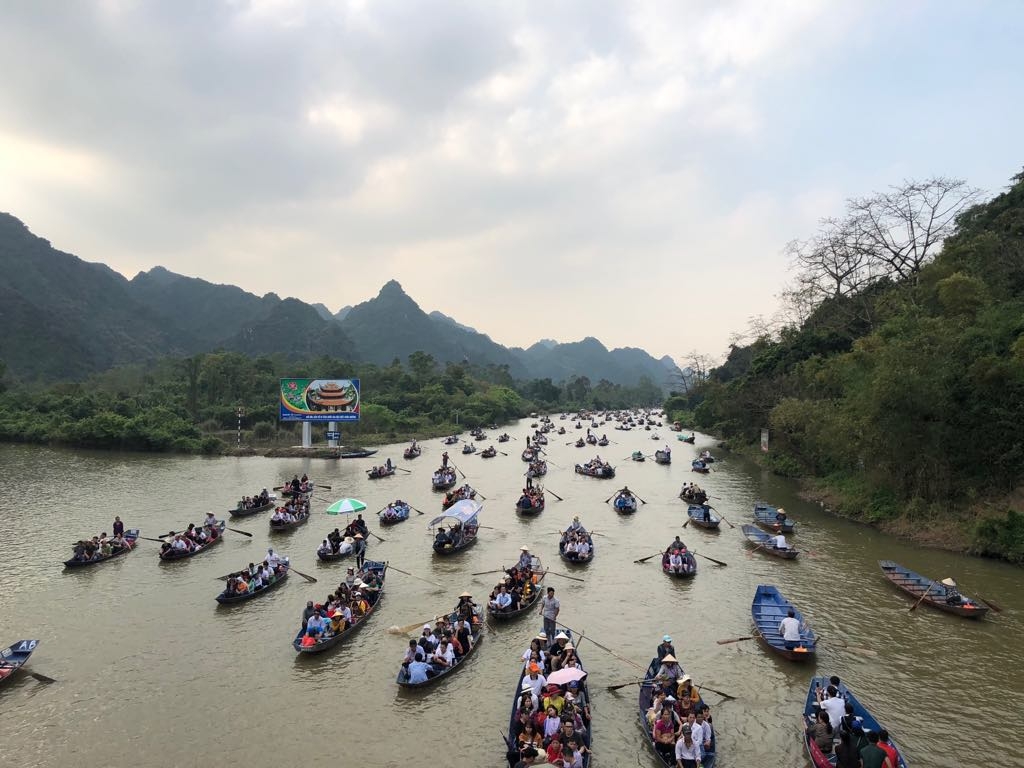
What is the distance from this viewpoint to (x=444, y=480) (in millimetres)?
35375

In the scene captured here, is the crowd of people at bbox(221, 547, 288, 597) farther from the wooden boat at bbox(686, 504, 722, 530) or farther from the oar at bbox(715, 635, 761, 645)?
the wooden boat at bbox(686, 504, 722, 530)

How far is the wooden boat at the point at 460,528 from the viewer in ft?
66.6

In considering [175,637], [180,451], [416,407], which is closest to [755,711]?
[175,637]

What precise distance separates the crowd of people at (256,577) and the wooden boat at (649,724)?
11.3 m

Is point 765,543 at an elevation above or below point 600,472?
below

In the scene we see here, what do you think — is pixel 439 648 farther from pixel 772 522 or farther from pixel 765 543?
pixel 772 522

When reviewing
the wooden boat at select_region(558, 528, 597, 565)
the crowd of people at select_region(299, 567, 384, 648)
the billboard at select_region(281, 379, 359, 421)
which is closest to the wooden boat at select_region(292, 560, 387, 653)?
the crowd of people at select_region(299, 567, 384, 648)

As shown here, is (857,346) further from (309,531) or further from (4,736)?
(4,736)

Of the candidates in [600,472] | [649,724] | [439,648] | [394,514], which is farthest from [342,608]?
[600,472]

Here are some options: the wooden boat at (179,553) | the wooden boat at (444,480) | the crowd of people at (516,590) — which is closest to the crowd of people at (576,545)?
the crowd of people at (516,590)

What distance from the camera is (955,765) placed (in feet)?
32.3

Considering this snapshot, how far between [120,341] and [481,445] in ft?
366

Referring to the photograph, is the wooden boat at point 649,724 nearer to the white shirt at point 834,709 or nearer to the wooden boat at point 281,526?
the white shirt at point 834,709

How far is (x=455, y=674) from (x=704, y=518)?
16.0m
